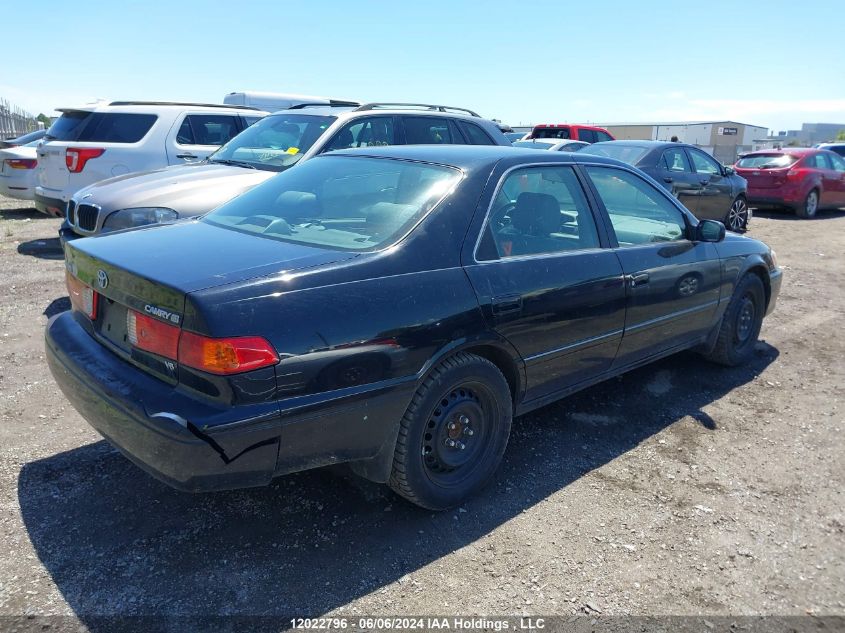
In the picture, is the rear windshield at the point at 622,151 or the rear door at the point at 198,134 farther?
the rear windshield at the point at 622,151

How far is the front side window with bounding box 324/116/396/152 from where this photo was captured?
654 cm

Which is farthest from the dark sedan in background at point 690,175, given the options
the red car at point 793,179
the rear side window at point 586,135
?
the rear side window at point 586,135

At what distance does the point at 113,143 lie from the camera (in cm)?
812

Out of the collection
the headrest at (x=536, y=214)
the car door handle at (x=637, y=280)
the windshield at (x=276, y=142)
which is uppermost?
the windshield at (x=276, y=142)

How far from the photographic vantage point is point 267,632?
2348 millimetres

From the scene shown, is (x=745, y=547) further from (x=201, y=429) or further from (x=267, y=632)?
(x=201, y=429)

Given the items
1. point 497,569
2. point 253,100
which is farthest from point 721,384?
point 253,100

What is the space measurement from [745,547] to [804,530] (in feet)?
1.25

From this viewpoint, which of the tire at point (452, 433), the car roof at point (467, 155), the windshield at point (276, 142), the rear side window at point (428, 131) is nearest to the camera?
the tire at point (452, 433)

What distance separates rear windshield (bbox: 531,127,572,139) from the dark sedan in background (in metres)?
6.29

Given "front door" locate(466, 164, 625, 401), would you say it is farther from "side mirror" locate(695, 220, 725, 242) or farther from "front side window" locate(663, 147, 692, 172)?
"front side window" locate(663, 147, 692, 172)

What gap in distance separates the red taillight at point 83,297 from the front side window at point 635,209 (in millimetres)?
2799

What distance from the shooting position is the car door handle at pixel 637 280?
152 inches

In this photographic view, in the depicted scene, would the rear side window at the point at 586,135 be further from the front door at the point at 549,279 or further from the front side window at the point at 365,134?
the front door at the point at 549,279
